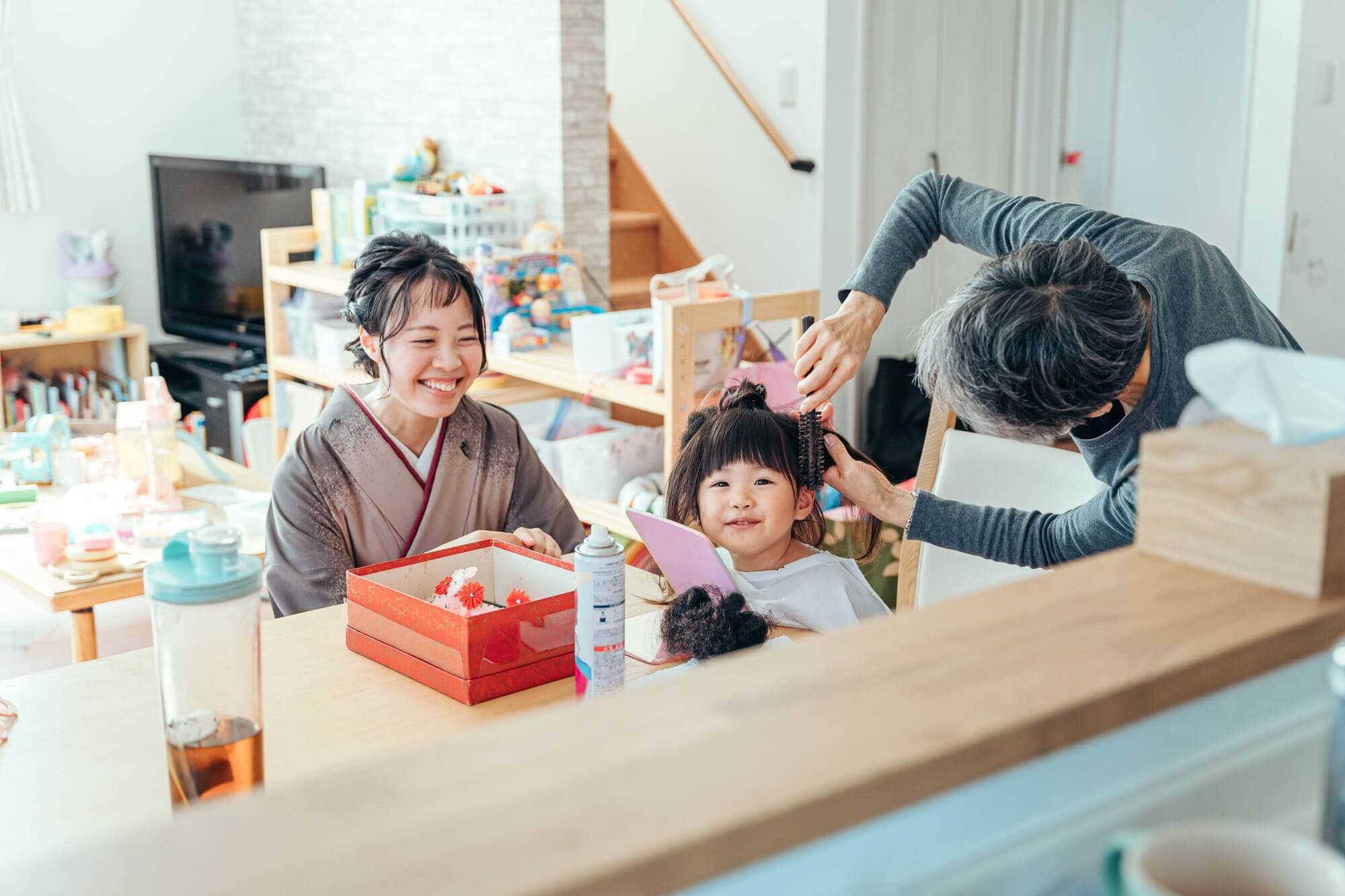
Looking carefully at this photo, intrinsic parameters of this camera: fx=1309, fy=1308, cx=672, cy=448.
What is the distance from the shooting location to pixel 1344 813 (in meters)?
0.79

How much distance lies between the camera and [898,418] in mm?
4215

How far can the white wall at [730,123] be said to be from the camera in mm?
4090

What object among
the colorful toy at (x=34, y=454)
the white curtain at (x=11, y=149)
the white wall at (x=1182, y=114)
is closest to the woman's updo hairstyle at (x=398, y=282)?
the colorful toy at (x=34, y=454)

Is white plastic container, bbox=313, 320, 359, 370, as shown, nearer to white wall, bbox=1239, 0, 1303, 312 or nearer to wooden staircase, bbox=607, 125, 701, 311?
wooden staircase, bbox=607, 125, 701, 311

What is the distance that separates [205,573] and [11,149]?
14.8ft

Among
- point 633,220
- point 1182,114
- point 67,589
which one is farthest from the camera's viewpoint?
point 1182,114

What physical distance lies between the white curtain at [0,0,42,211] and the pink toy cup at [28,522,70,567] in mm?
2551

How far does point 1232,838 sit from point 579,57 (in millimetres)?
3380

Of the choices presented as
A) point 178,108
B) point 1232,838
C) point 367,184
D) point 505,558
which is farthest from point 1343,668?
point 178,108

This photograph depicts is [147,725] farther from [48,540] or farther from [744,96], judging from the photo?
[744,96]

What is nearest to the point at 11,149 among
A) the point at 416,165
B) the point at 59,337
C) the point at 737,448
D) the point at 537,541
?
the point at 59,337

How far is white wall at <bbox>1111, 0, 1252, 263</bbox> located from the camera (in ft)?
16.8

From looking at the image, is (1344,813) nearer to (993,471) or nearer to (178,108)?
(993,471)

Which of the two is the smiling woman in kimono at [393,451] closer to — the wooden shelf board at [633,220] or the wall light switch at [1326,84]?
the wooden shelf board at [633,220]
